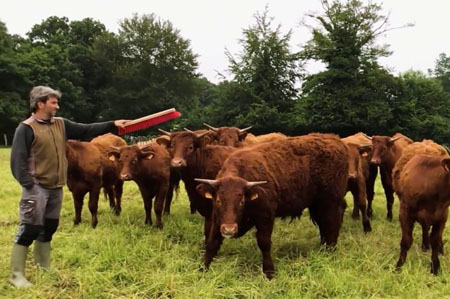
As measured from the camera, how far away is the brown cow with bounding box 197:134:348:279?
15.7 ft

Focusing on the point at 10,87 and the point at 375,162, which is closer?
the point at 375,162

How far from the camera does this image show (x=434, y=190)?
515cm

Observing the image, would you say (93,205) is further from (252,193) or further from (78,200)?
(252,193)

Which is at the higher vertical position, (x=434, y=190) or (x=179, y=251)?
(x=434, y=190)

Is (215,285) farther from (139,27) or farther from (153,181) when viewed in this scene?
(139,27)

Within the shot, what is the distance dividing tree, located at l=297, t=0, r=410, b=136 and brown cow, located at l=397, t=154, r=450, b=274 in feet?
64.9

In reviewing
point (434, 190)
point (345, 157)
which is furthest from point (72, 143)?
point (434, 190)

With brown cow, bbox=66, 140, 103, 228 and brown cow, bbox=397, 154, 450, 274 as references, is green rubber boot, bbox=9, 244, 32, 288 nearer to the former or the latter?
brown cow, bbox=66, 140, 103, 228

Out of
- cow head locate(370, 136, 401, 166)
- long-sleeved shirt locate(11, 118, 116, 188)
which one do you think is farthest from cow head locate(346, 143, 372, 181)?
long-sleeved shirt locate(11, 118, 116, 188)

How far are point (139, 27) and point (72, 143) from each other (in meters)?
36.3

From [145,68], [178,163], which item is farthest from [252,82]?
[178,163]

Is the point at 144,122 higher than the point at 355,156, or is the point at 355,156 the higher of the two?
the point at 144,122

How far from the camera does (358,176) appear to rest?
7699mm

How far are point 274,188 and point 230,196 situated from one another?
0.80m
